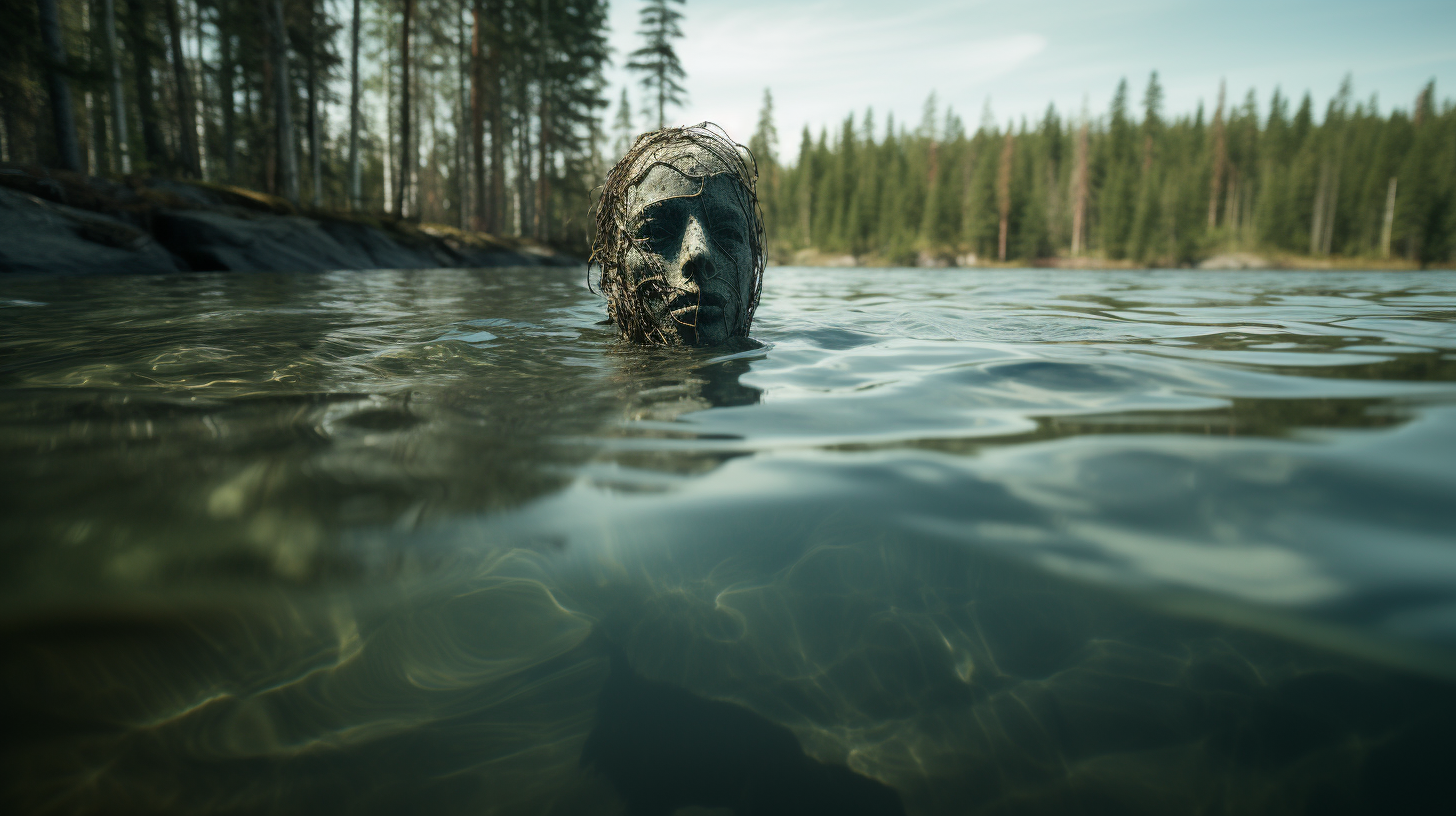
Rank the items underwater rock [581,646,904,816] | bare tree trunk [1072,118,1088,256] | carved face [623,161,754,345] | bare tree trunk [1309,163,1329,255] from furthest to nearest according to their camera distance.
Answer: bare tree trunk [1072,118,1088,256] → bare tree trunk [1309,163,1329,255] → carved face [623,161,754,345] → underwater rock [581,646,904,816]

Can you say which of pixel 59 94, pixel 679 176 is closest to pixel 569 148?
pixel 59 94

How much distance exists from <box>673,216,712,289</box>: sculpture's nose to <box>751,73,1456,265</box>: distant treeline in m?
58.1

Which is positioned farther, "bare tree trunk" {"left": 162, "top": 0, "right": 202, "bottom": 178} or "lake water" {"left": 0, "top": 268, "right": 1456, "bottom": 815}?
"bare tree trunk" {"left": 162, "top": 0, "right": 202, "bottom": 178}

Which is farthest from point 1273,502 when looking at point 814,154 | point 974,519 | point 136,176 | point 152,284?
point 814,154

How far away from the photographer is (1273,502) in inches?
57.6

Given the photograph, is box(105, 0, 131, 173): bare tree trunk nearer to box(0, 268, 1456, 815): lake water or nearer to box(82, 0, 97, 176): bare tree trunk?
box(82, 0, 97, 176): bare tree trunk

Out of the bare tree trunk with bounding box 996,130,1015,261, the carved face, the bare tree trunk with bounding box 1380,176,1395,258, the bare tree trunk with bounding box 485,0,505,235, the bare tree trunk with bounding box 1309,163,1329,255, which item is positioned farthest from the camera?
the bare tree trunk with bounding box 996,130,1015,261

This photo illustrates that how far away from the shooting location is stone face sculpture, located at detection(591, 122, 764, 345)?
4.19 meters

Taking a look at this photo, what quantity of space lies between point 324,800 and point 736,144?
174 inches

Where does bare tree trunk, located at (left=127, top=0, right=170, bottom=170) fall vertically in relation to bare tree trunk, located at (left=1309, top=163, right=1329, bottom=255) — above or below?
below

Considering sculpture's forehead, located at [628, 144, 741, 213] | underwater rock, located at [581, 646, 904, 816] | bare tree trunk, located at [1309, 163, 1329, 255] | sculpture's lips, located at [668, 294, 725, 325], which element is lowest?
underwater rock, located at [581, 646, 904, 816]

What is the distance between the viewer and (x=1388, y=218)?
51344mm

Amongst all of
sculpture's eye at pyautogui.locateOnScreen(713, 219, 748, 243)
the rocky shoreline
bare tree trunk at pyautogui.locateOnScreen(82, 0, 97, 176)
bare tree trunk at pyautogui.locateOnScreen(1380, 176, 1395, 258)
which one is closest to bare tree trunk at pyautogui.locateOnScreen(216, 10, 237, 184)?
bare tree trunk at pyautogui.locateOnScreen(82, 0, 97, 176)

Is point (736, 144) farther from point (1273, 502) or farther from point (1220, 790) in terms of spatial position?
point (1220, 790)
